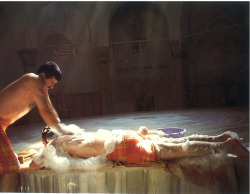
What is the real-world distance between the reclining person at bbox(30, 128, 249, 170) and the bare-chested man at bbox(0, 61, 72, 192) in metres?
0.24

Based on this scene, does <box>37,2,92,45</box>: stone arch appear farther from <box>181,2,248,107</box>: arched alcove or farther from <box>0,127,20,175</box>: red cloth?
<box>0,127,20,175</box>: red cloth

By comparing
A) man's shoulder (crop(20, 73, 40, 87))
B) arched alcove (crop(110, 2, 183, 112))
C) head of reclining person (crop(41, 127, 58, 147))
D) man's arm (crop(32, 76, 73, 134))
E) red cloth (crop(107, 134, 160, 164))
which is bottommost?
red cloth (crop(107, 134, 160, 164))

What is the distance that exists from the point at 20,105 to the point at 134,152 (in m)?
1.50

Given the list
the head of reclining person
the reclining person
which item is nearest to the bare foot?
the reclining person

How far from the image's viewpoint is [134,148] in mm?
2668

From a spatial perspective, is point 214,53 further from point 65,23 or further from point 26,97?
point 26,97

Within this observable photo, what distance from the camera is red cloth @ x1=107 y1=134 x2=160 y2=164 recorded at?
2.67 metres

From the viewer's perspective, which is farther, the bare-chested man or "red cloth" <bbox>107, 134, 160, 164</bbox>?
the bare-chested man

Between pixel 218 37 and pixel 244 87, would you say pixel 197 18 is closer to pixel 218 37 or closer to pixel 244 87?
pixel 218 37

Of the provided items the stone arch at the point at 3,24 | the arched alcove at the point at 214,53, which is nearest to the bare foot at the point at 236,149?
the arched alcove at the point at 214,53

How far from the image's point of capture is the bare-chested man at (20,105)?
2.87 metres

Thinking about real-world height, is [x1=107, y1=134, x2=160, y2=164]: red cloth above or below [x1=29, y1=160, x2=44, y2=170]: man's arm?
above

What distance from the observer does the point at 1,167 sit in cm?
284

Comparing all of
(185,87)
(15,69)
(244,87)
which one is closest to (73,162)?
(15,69)
